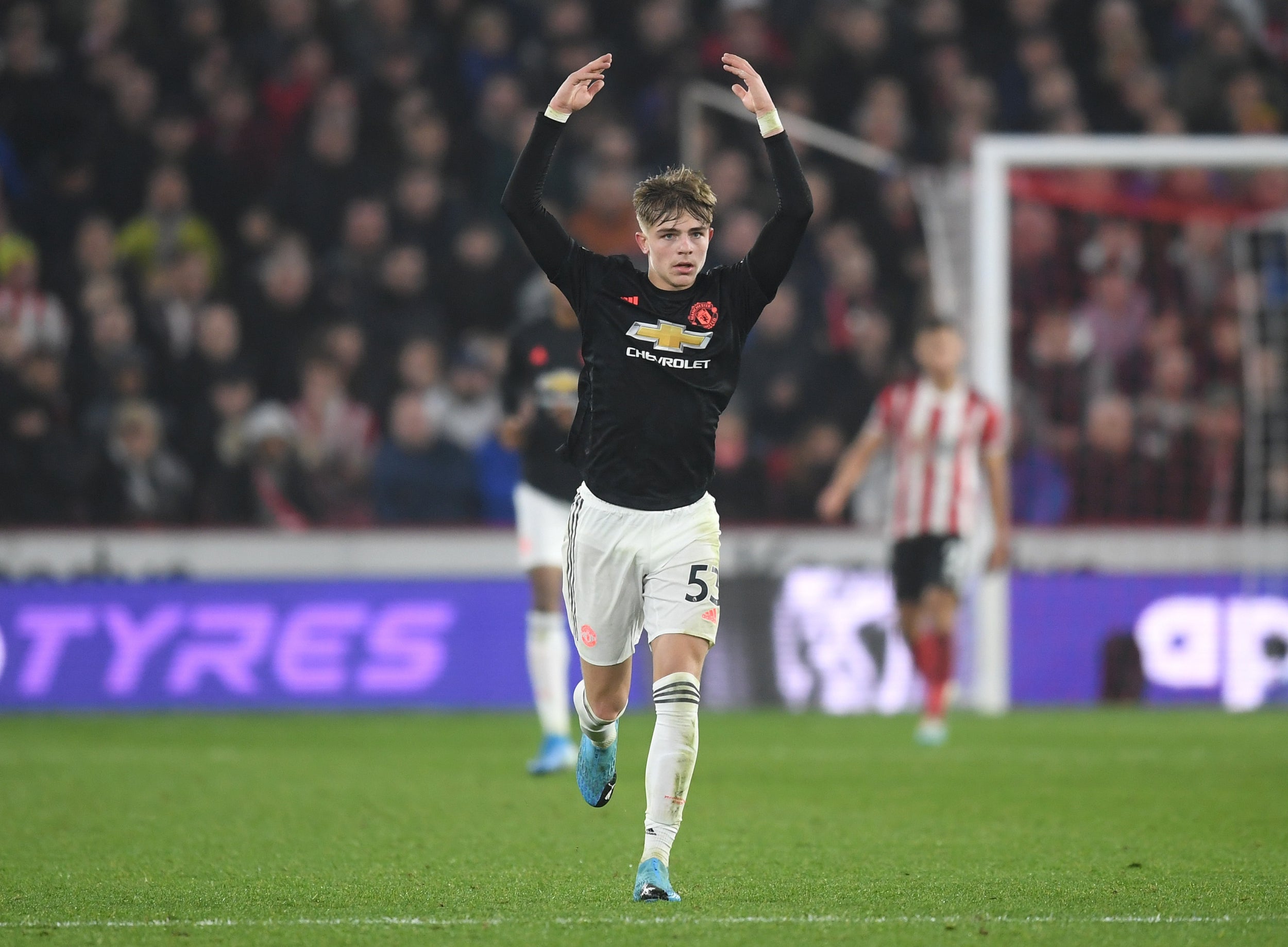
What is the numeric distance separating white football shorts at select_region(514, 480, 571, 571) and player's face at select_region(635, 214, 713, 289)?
3.78 metres

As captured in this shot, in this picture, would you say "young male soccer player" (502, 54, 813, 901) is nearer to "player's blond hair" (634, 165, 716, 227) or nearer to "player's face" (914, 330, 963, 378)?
"player's blond hair" (634, 165, 716, 227)

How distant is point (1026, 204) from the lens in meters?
15.2

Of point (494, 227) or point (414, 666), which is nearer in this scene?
point (414, 666)

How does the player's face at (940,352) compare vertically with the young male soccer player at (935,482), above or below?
above

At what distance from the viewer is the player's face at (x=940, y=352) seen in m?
10.9

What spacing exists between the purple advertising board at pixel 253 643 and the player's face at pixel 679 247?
7.51m

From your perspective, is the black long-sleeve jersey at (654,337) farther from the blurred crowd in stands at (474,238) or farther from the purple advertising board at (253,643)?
the blurred crowd in stands at (474,238)

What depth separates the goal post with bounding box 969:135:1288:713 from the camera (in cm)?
1267

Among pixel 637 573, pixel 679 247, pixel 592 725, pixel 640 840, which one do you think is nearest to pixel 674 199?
pixel 679 247

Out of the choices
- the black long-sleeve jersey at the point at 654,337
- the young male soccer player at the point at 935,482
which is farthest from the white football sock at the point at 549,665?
the black long-sleeve jersey at the point at 654,337

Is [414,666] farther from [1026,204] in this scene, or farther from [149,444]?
[1026,204]

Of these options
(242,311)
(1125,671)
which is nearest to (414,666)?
(242,311)

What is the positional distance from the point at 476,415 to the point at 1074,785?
684 centimetres

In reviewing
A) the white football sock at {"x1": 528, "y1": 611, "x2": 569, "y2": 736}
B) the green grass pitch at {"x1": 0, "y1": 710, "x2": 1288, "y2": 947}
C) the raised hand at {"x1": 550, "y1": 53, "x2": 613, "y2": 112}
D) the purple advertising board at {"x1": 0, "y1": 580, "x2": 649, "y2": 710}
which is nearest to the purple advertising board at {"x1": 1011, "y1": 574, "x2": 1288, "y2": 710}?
the green grass pitch at {"x1": 0, "y1": 710, "x2": 1288, "y2": 947}
